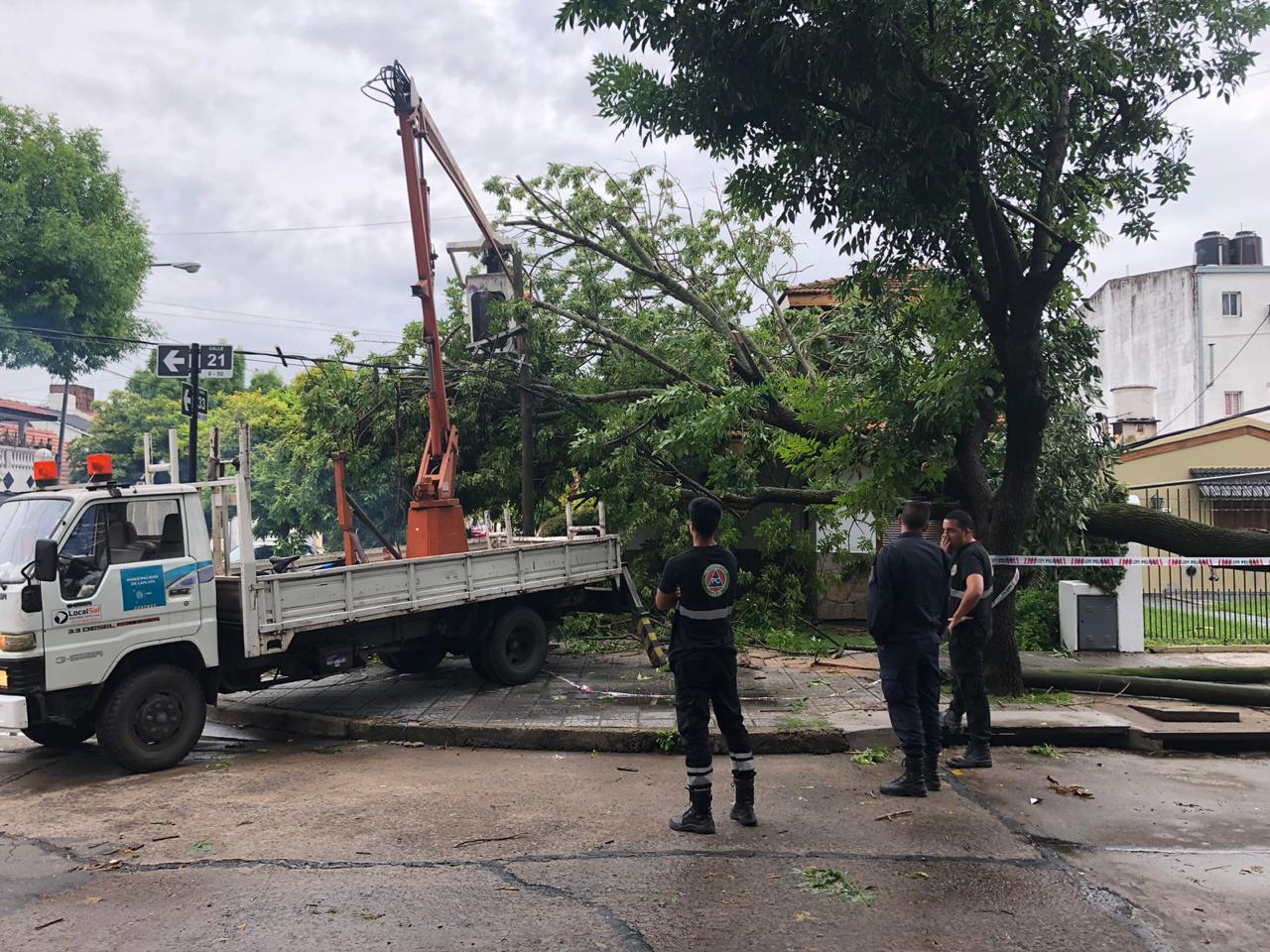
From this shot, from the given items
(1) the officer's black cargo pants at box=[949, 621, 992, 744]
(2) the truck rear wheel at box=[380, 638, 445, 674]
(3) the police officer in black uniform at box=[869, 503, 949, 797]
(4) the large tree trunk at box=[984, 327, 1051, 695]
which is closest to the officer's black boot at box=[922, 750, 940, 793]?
(3) the police officer in black uniform at box=[869, 503, 949, 797]

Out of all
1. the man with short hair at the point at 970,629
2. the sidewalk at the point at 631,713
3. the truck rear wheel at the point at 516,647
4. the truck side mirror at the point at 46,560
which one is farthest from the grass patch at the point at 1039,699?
the truck side mirror at the point at 46,560

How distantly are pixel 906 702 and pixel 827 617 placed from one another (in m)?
8.13

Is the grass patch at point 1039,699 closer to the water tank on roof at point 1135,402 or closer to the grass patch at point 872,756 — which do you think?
the grass patch at point 872,756

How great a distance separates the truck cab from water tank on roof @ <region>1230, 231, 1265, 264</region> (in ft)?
122

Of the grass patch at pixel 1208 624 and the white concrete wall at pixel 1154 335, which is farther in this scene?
the white concrete wall at pixel 1154 335

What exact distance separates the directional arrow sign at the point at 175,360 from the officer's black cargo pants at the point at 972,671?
27.4 feet

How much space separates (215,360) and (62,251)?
13290mm

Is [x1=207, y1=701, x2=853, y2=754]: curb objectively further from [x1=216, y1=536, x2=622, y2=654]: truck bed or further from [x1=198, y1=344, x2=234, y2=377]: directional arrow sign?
[x1=198, y1=344, x2=234, y2=377]: directional arrow sign

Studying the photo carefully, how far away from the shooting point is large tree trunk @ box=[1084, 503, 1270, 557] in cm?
841

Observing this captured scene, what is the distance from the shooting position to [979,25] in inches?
244

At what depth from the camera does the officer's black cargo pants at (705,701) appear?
4.88 m

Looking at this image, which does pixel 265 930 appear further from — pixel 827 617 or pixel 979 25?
pixel 827 617

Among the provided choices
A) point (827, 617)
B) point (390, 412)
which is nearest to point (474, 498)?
point (390, 412)

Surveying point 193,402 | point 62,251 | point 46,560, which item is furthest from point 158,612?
point 62,251
